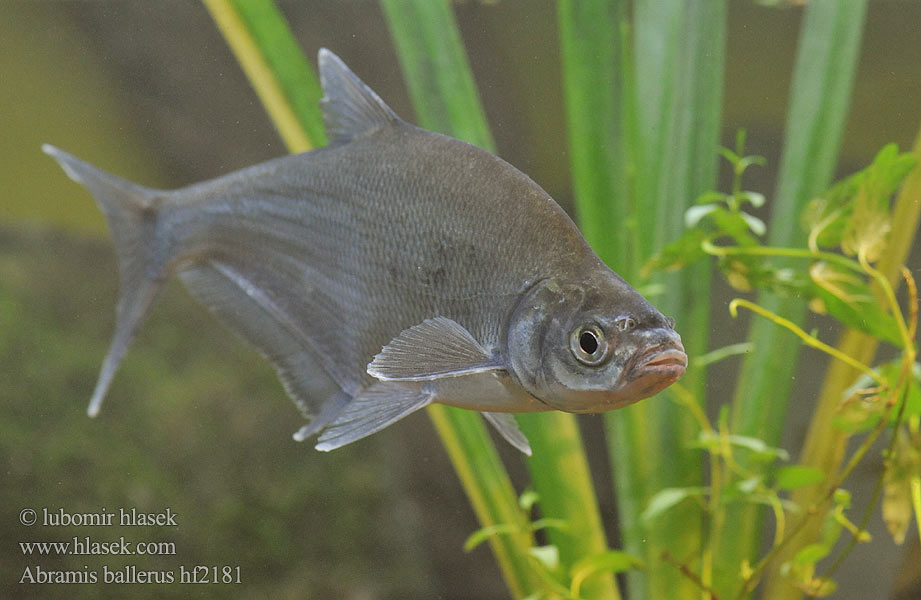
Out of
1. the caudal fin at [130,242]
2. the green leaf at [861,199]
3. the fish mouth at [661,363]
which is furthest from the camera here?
the green leaf at [861,199]

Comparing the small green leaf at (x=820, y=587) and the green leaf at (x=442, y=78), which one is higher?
the green leaf at (x=442, y=78)

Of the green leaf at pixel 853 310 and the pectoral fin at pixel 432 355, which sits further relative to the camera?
the green leaf at pixel 853 310

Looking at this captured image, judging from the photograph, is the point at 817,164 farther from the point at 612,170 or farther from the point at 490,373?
the point at 490,373

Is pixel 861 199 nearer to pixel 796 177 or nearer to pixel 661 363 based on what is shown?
pixel 796 177

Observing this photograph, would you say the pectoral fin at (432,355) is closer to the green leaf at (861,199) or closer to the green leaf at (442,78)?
the green leaf at (442,78)

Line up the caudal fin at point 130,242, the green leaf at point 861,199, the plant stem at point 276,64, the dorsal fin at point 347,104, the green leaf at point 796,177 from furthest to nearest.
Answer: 1. the green leaf at point 796,177
2. the plant stem at point 276,64
3. the green leaf at point 861,199
4. the caudal fin at point 130,242
5. the dorsal fin at point 347,104

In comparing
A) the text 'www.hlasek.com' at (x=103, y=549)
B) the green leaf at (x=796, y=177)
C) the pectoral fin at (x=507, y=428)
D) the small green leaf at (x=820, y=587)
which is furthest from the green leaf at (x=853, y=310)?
the text 'www.hlasek.com' at (x=103, y=549)

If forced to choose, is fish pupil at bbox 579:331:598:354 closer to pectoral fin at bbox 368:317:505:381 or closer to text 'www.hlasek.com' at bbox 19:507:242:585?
pectoral fin at bbox 368:317:505:381

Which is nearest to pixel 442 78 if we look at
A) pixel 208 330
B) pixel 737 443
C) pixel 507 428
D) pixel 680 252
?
pixel 680 252
